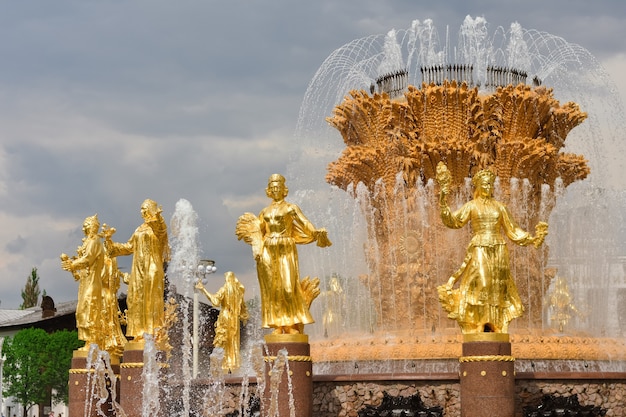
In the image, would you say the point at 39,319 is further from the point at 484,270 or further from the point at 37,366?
the point at 484,270

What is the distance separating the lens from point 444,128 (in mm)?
17781

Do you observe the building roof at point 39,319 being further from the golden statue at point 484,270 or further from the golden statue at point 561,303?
the golden statue at point 484,270

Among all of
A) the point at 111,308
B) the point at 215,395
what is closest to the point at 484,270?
the point at 215,395

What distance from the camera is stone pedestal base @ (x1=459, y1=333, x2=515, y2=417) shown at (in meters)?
13.8

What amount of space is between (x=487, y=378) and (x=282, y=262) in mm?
3339

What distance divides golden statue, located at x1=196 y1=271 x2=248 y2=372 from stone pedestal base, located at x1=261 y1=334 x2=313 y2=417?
6566 millimetres

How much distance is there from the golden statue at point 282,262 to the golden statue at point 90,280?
398 centimetres

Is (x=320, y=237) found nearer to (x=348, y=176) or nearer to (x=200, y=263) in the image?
(x=348, y=176)

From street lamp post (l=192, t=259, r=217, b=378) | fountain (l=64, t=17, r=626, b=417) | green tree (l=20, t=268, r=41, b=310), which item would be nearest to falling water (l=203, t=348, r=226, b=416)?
fountain (l=64, t=17, r=626, b=417)

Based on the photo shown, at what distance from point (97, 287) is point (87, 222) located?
1147 millimetres

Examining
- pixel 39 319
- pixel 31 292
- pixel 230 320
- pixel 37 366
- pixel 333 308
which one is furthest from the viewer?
pixel 31 292

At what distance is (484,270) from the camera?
14.7 m

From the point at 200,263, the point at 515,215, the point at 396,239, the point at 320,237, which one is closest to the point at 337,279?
the point at 396,239

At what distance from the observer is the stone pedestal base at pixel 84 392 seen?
17.9 m
